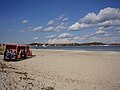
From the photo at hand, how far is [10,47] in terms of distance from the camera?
20078 millimetres

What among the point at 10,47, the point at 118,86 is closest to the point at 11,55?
the point at 10,47

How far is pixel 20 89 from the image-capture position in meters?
6.93

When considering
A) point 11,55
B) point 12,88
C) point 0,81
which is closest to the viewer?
point 12,88

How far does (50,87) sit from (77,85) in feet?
4.39

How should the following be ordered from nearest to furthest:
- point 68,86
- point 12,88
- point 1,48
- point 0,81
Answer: point 12,88, point 0,81, point 68,86, point 1,48

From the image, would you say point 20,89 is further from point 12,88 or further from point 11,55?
point 11,55

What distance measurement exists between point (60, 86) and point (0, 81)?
2.53 m

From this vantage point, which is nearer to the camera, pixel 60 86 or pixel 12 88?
pixel 12 88

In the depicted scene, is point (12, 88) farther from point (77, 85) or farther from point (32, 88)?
point (77, 85)

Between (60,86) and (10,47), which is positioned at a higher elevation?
(10,47)

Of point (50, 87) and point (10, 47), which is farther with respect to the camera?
point (10, 47)

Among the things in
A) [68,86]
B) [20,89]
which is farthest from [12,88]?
[68,86]

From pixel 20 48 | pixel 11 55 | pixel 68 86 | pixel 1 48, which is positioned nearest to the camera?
pixel 68 86

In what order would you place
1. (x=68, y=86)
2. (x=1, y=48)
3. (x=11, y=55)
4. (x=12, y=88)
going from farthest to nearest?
1. (x=1, y=48)
2. (x=11, y=55)
3. (x=68, y=86)
4. (x=12, y=88)
